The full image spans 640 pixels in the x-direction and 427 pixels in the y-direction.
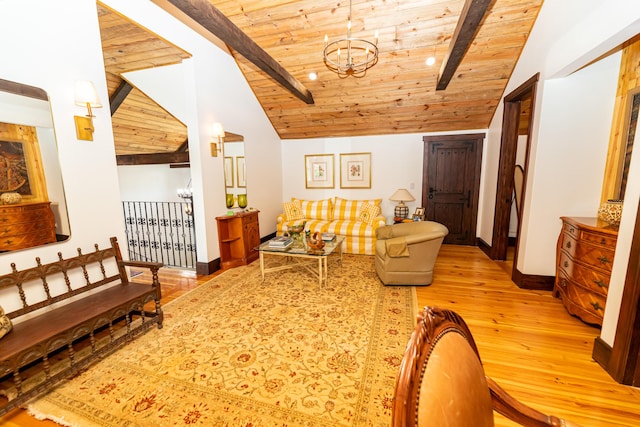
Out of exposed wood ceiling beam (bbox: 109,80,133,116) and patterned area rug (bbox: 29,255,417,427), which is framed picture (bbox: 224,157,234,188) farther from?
exposed wood ceiling beam (bbox: 109,80,133,116)

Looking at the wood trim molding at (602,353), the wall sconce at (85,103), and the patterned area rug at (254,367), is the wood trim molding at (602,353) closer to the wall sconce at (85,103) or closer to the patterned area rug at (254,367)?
the patterned area rug at (254,367)

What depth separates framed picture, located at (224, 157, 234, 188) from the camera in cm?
416

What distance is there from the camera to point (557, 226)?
3.05 m

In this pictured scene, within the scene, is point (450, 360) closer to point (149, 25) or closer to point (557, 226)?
point (557, 226)

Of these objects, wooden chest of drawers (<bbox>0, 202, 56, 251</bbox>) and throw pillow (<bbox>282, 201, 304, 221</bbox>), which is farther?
throw pillow (<bbox>282, 201, 304, 221</bbox>)

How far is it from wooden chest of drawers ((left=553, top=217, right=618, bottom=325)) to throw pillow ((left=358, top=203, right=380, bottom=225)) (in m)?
2.78

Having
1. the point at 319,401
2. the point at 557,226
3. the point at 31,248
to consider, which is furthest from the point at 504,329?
the point at 31,248

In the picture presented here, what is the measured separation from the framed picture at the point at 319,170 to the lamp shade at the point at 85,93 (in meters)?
4.17

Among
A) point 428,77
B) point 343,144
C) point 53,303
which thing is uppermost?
point 428,77

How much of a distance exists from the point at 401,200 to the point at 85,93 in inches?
182

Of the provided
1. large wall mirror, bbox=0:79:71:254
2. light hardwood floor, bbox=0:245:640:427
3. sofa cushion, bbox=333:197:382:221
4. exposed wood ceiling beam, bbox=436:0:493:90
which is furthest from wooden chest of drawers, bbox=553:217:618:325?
large wall mirror, bbox=0:79:71:254

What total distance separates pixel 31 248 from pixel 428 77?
16.0 feet

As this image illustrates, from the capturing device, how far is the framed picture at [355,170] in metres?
5.72

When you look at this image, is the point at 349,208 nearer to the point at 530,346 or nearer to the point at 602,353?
the point at 530,346
